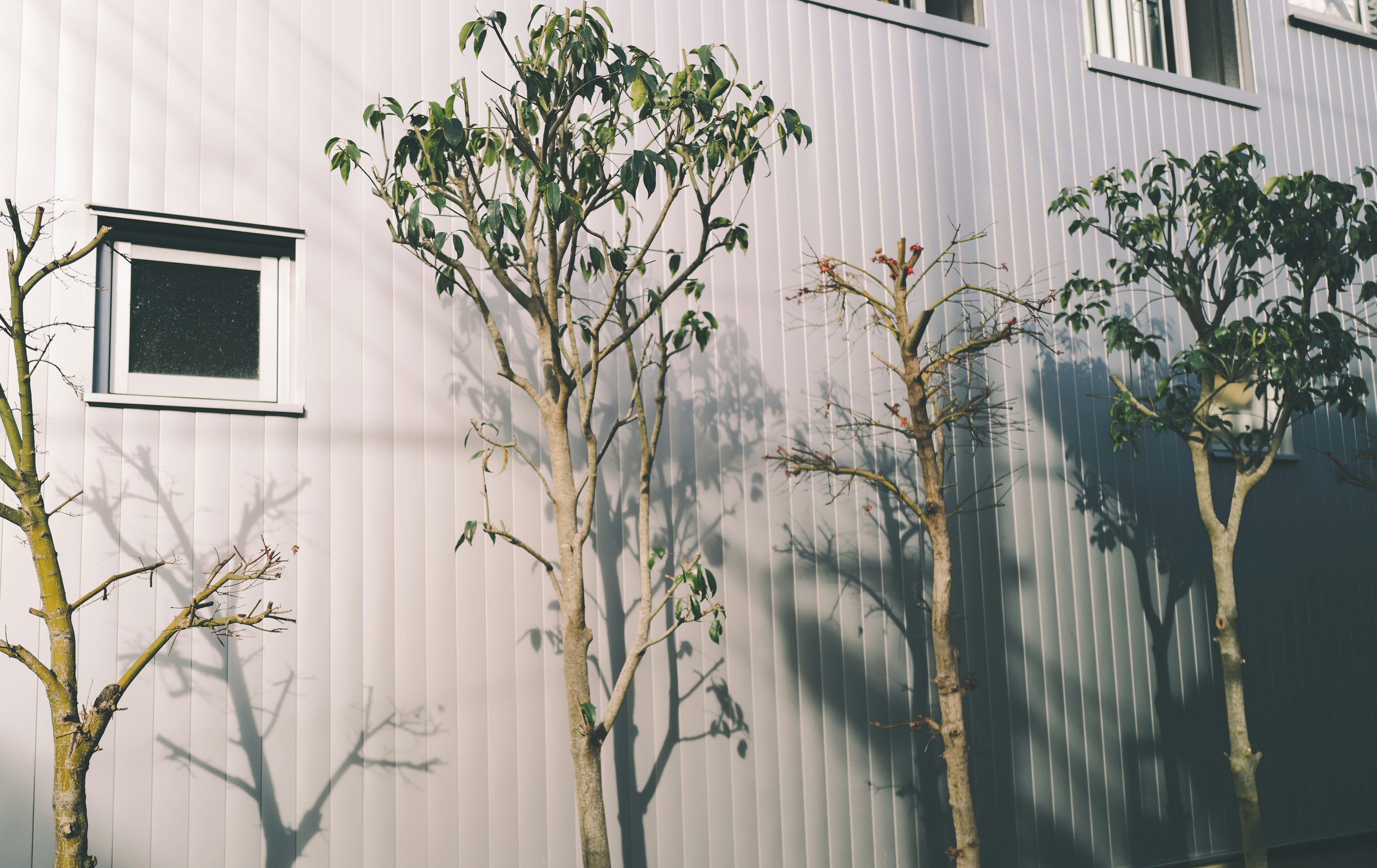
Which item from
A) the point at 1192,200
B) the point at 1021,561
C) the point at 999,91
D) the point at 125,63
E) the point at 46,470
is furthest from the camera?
the point at 999,91

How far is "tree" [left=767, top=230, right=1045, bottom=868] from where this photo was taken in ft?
14.8

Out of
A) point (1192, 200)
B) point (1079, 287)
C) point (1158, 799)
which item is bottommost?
point (1158, 799)

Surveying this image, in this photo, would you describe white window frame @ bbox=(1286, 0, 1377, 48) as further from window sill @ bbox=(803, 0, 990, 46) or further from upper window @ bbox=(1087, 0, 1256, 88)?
window sill @ bbox=(803, 0, 990, 46)

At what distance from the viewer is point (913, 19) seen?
605 centimetres

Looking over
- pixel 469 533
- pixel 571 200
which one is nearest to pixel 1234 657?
pixel 469 533

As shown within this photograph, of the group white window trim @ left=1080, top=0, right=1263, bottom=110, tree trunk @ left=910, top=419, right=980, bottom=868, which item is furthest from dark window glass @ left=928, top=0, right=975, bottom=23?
tree trunk @ left=910, top=419, right=980, bottom=868

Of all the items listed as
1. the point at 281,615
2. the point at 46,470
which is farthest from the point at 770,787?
the point at 46,470

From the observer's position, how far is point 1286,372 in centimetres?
483

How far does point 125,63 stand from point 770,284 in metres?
2.97

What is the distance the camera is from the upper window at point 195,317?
4297mm

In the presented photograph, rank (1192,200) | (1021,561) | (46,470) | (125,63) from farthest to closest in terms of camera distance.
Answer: (1021,561)
(1192,200)
(125,63)
(46,470)

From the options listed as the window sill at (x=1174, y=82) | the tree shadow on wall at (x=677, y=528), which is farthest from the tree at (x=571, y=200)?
the window sill at (x=1174, y=82)

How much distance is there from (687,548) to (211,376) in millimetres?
2171

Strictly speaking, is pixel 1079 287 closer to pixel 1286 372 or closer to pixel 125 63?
pixel 1286 372
